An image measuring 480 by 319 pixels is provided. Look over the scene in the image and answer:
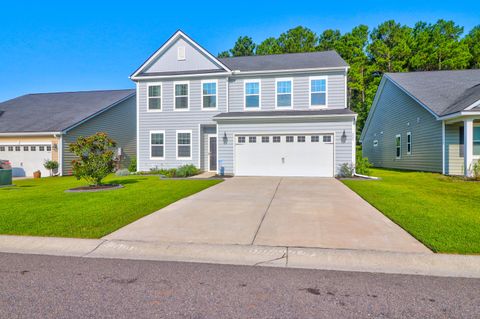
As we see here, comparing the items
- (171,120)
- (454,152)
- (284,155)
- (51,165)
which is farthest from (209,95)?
(454,152)

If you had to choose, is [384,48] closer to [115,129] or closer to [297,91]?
[297,91]

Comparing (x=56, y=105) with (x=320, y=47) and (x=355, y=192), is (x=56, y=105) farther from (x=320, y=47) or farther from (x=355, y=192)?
(x=320, y=47)

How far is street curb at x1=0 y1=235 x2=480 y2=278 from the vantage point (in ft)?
12.7

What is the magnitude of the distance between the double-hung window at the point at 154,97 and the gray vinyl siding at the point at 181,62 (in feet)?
3.60

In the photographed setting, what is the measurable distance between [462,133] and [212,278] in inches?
636

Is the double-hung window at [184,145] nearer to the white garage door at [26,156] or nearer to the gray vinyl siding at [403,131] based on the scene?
the white garage door at [26,156]

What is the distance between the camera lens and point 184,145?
17469 mm

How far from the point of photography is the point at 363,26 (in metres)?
40.0

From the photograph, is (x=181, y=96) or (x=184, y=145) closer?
(x=184, y=145)

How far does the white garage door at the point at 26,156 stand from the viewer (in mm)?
18186

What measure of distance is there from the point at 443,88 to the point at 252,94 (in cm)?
1176

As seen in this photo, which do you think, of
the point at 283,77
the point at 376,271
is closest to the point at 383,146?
the point at 283,77

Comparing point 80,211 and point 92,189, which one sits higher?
point 92,189

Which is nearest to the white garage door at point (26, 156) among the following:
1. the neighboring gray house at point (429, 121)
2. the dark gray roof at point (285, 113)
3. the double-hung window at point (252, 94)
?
the dark gray roof at point (285, 113)
